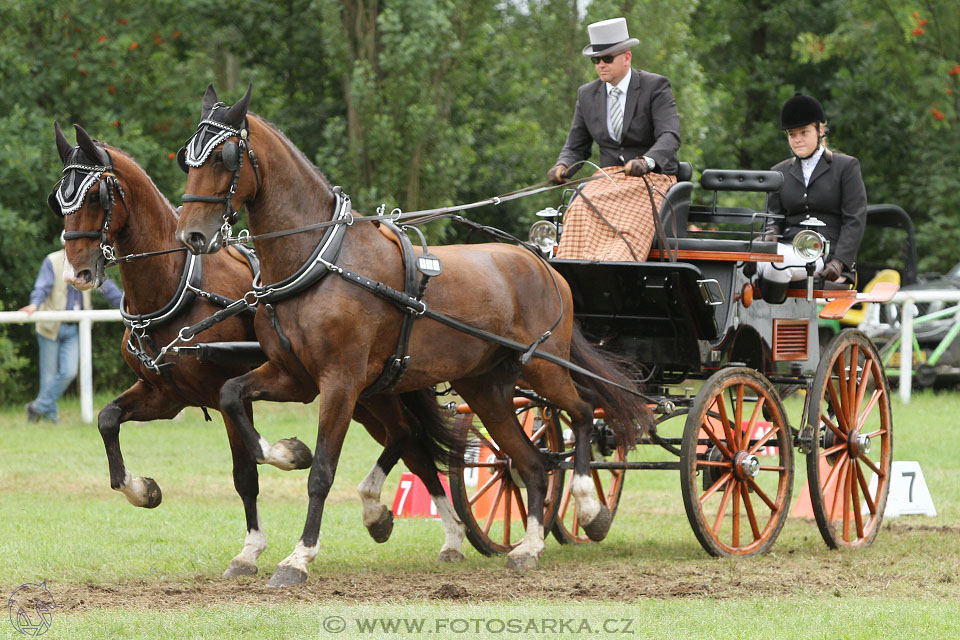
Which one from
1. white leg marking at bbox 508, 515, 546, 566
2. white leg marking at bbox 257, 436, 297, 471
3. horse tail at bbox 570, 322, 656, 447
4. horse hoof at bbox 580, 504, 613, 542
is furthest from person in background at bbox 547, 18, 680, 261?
white leg marking at bbox 257, 436, 297, 471

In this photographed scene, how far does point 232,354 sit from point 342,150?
912 centimetres

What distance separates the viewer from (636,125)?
7.49 metres

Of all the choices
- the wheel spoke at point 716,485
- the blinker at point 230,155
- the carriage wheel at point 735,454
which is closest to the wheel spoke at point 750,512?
the carriage wheel at point 735,454

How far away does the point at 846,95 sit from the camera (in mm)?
22469

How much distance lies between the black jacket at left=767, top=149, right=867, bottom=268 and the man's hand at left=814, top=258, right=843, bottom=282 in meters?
0.06

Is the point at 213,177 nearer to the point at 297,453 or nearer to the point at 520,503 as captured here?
the point at 297,453

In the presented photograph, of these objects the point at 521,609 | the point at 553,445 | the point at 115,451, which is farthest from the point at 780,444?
the point at 115,451

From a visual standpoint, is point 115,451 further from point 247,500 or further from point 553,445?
point 553,445

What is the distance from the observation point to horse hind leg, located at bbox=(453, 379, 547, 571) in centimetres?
707

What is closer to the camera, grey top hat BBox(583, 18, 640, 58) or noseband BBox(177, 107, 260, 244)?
noseband BBox(177, 107, 260, 244)

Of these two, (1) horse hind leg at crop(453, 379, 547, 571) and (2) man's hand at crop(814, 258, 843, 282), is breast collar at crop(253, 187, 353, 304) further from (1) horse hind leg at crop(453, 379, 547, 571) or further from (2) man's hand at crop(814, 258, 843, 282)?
(2) man's hand at crop(814, 258, 843, 282)

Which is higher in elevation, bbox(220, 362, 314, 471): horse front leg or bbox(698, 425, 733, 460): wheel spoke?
bbox(220, 362, 314, 471): horse front leg

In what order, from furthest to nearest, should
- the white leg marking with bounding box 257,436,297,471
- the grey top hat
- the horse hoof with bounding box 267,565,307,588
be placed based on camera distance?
1. the grey top hat
2. the white leg marking with bounding box 257,436,297,471
3. the horse hoof with bounding box 267,565,307,588

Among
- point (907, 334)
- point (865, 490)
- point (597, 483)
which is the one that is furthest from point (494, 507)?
point (907, 334)
